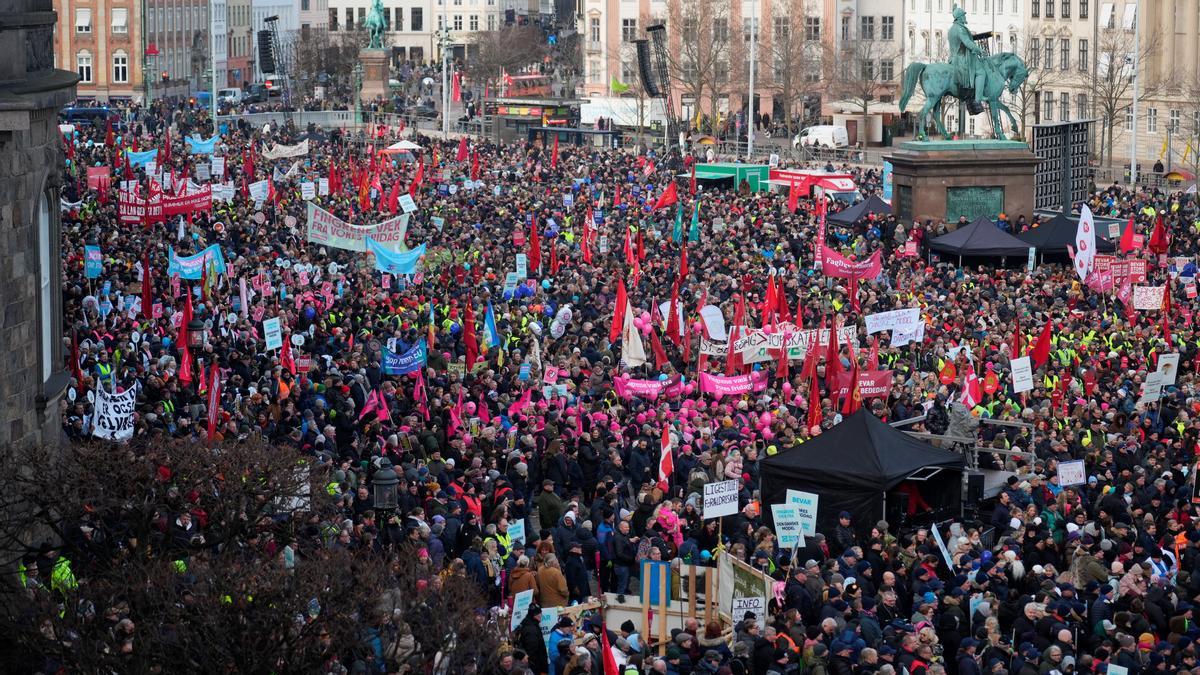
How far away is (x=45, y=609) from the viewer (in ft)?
52.5

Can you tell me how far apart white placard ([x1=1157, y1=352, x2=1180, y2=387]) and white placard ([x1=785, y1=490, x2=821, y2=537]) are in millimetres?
8113

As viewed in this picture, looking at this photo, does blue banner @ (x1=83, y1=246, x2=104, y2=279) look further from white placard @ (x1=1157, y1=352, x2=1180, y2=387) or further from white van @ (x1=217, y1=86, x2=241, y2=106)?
white van @ (x1=217, y1=86, x2=241, y2=106)

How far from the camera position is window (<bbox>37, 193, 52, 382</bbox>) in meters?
21.9

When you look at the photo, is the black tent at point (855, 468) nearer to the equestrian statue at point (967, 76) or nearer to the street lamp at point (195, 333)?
the street lamp at point (195, 333)

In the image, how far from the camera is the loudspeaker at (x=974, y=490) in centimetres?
2450

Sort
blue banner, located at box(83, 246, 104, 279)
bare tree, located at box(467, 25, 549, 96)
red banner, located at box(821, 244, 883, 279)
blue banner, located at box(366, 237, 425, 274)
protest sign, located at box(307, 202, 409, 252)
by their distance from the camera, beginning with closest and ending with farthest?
blue banner, located at box(83, 246, 104, 279) < red banner, located at box(821, 244, 883, 279) < protest sign, located at box(307, 202, 409, 252) < blue banner, located at box(366, 237, 425, 274) < bare tree, located at box(467, 25, 549, 96)

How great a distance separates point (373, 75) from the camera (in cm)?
10231

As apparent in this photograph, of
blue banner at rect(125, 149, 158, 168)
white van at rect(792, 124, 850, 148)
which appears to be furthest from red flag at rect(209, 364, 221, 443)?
white van at rect(792, 124, 850, 148)

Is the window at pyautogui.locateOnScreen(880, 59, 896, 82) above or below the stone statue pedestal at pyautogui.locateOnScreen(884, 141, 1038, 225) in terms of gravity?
above

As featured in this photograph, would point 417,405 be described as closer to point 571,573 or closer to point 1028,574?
point 571,573

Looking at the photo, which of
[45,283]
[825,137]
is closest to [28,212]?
[45,283]

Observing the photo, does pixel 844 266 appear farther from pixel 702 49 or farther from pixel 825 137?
pixel 702 49

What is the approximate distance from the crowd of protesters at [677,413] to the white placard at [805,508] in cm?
33

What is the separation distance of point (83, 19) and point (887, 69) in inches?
1446
